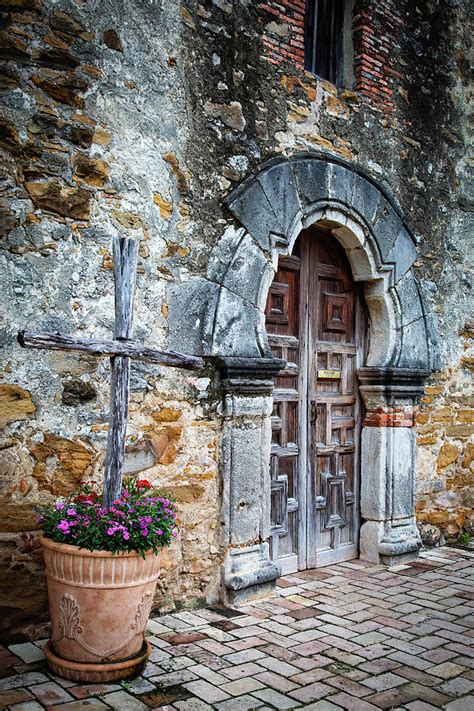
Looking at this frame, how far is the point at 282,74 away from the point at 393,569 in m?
3.78

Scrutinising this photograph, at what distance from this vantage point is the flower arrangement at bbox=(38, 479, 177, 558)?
122 inches

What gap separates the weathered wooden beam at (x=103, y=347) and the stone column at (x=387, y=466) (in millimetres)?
2283

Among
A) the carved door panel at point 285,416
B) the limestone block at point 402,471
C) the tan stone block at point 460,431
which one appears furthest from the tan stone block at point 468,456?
the carved door panel at point 285,416

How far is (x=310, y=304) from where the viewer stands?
5.27 meters

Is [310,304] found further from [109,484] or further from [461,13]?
[461,13]

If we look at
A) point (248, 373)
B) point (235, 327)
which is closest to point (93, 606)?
point (248, 373)

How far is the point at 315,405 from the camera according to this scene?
207 inches

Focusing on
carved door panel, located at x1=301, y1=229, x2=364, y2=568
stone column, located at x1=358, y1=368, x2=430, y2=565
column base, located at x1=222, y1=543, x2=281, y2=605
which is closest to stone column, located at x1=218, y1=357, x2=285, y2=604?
column base, located at x1=222, y1=543, x2=281, y2=605

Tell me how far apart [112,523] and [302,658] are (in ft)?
4.21

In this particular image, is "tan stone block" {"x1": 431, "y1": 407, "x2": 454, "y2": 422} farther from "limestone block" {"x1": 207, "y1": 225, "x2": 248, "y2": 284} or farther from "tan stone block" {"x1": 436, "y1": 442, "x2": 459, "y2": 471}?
"limestone block" {"x1": 207, "y1": 225, "x2": 248, "y2": 284}

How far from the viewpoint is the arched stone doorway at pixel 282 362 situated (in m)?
4.30

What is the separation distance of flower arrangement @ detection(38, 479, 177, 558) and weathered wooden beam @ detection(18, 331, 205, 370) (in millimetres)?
706

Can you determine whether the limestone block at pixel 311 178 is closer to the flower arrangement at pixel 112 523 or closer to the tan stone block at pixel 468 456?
the flower arrangement at pixel 112 523

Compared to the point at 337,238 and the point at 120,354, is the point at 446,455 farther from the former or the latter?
the point at 120,354
